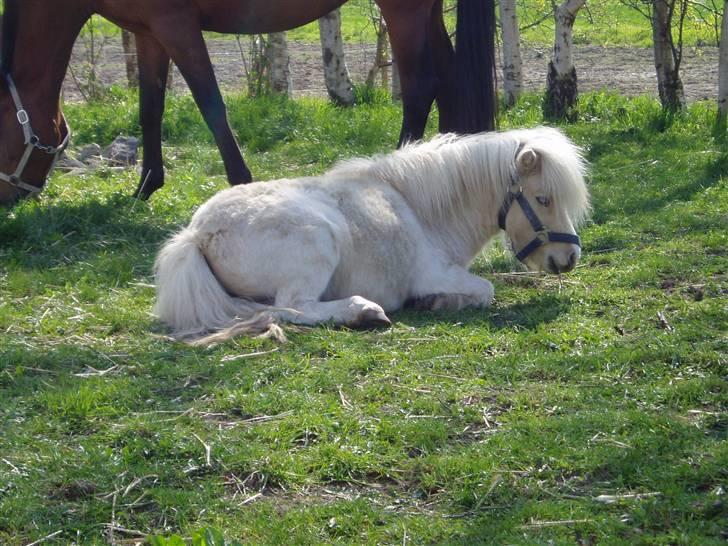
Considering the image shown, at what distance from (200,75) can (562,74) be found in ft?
16.5

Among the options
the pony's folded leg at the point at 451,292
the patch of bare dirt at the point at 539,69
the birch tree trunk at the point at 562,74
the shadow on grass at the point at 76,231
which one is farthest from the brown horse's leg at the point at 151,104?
the patch of bare dirt at the point at 539,69

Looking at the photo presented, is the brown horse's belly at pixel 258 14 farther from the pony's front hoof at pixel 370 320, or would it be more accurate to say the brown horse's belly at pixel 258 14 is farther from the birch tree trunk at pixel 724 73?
the birch tree trunk at pixel 724 73

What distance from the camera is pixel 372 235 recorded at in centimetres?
575

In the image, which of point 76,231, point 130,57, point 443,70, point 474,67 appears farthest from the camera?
point 130,57

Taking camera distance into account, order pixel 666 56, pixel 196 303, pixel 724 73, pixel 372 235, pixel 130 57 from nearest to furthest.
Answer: pixel 196 303
pixel 372 235
pixel 724 73
pixel 666 56
pixel 130 57

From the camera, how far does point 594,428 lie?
391 centimetres

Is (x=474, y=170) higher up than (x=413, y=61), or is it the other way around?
(x=413, y=61)

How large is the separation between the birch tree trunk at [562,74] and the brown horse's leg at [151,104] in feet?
15.3

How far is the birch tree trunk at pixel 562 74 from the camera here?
11008 mm

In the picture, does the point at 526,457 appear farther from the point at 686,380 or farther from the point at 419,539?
the point at 686,380

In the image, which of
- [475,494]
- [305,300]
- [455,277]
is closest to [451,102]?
[455,277]

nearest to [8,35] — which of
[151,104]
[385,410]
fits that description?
[151,104]

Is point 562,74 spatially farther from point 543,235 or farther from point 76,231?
point 76,231

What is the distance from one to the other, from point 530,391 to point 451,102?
4.35 m
